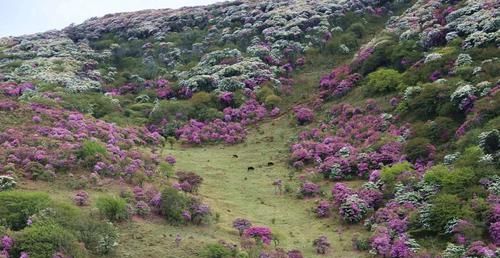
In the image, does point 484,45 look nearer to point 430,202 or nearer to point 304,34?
point 430,202

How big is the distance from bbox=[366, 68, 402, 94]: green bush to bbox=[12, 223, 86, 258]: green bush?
115 ft

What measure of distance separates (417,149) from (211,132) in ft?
76.3

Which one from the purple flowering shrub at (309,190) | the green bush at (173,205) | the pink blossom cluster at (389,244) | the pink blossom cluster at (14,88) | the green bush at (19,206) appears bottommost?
the purple flowering shrub at (309,190)

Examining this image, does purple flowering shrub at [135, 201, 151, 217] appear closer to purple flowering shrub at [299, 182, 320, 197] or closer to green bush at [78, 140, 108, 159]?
green bush at [78, 140, 108, 159]

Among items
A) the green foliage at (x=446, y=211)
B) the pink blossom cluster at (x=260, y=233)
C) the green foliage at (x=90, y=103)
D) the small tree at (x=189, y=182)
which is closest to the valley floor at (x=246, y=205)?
the pink blossom cluster at (x=260, y=233)

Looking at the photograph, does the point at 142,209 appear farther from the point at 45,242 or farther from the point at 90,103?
the point at 90,103

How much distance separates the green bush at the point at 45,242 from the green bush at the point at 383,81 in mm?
35015

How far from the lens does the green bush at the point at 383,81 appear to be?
5216cm

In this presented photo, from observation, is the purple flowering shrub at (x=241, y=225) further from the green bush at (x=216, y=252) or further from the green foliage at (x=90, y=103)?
the green foliage at (x=90, y=103)

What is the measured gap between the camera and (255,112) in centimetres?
5972

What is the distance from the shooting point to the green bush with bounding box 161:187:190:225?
31906 mm

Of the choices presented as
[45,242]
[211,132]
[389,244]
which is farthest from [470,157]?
[211,132]

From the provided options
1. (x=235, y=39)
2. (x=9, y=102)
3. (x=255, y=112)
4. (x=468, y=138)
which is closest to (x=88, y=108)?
(x=9, y=102)

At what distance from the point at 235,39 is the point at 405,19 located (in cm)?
2488
